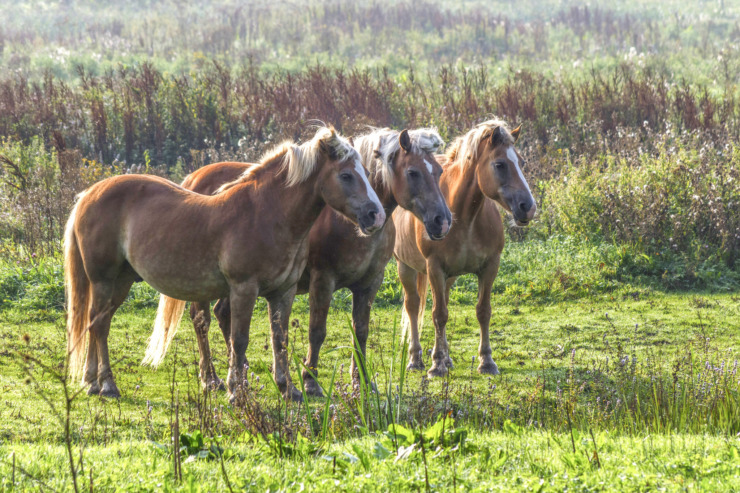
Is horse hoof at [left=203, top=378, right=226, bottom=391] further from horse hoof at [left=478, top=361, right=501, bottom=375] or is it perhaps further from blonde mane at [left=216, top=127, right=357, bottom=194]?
horse hoof at [left=478, top=361, right=501, bottom=375]

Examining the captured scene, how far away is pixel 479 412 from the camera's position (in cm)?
545

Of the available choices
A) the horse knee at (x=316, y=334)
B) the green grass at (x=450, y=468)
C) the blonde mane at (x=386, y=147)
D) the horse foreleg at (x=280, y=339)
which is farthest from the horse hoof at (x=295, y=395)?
the blonde mane at (x=386, y=147)

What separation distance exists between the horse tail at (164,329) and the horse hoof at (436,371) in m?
2.18

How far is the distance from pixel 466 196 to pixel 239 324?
7.76 ft

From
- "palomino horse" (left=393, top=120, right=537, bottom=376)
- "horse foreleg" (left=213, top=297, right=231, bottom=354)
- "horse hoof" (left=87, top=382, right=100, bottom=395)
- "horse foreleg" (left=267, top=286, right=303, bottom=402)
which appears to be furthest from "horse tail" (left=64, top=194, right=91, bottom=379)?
"palomino horse" (left=393, top=120, right=537, bottom=376)

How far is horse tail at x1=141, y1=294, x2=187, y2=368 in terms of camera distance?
6133mm

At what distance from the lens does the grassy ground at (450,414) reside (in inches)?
135

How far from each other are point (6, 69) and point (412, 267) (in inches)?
749

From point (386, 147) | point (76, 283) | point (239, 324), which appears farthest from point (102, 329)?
point (386, 147)

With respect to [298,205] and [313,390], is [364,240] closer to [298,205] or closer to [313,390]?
[298,205]

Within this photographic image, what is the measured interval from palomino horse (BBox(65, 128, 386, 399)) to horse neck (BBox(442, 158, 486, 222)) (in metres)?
1.62

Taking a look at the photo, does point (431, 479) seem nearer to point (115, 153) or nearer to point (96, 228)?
point (96, 228)

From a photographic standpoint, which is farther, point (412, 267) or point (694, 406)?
point (412, 267)

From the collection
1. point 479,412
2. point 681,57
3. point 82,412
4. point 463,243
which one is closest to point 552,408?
point 479,412
